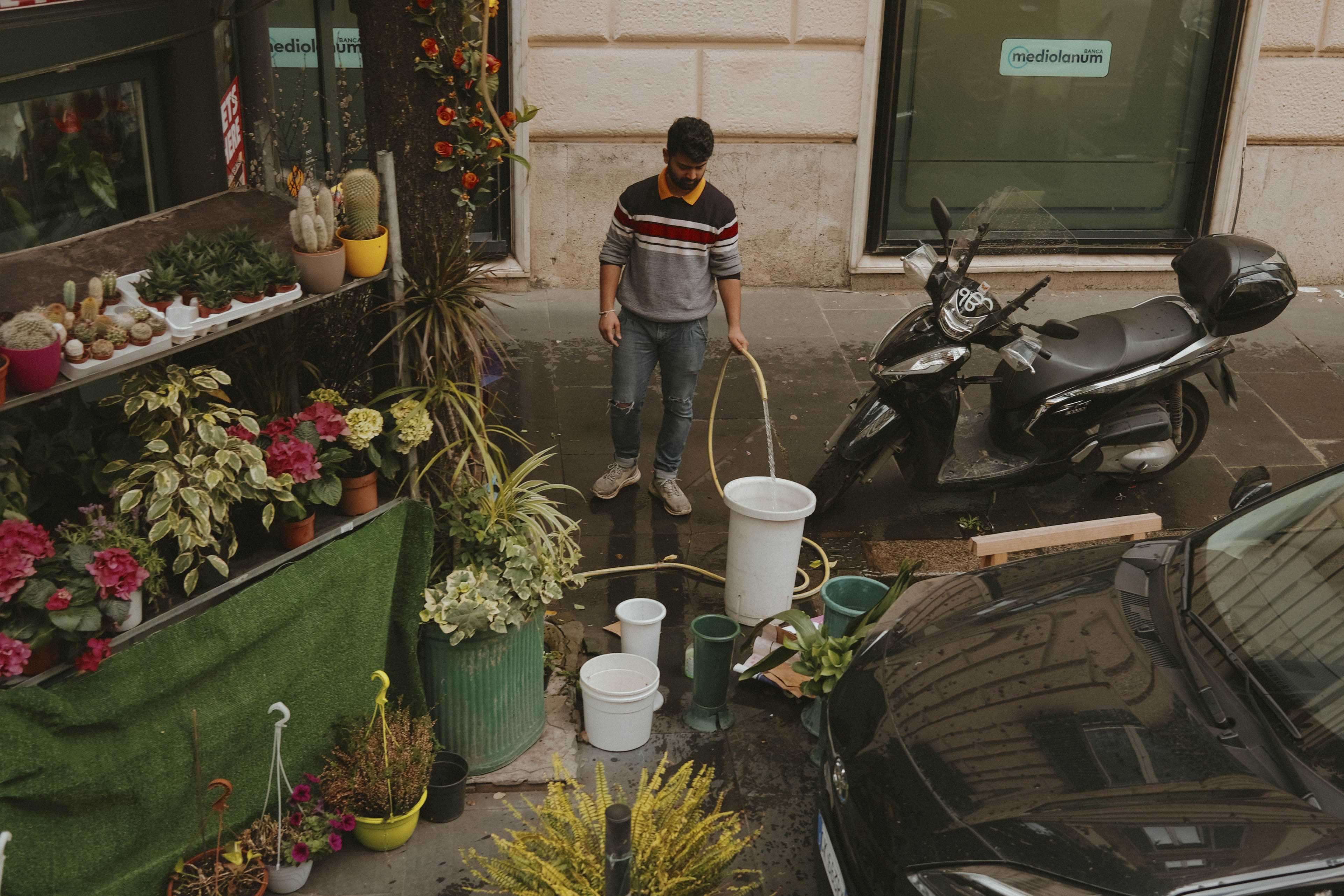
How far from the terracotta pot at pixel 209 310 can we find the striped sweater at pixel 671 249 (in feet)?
7.98

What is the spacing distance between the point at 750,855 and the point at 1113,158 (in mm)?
6864

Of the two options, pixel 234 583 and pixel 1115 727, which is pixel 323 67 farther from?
pixel 1115 727

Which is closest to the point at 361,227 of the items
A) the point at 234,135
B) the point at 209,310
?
the point at 209,310

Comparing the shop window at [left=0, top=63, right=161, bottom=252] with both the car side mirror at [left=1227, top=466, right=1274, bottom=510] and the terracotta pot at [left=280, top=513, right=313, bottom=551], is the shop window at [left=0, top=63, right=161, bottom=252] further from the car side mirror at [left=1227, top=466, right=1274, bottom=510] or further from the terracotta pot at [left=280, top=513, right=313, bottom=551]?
the car side mirror at [left=1227, top=466, right=1274, bottom=510]

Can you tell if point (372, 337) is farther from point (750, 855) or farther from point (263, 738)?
point (750, 855)

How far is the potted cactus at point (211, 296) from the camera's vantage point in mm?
3652

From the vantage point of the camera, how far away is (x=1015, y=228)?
595 centimetres

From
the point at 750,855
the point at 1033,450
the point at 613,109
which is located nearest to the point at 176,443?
the point at 750,855

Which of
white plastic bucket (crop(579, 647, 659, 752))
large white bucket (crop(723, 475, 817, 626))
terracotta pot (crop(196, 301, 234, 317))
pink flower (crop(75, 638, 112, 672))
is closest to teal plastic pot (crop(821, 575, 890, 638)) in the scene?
large white bucket (crop(723, 475, 817, 626))

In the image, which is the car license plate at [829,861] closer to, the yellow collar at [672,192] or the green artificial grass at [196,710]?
the green artificial grass at [196,710]

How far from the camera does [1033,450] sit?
6188 mm

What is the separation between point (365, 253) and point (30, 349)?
3.74 ft

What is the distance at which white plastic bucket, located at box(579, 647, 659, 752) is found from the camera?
4.58 metres

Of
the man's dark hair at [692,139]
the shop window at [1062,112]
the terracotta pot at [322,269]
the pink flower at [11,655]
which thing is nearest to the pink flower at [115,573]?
the pink flower at [11,655]
